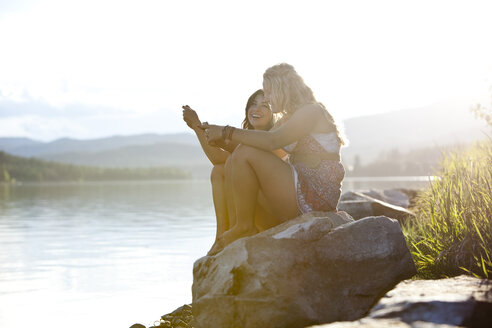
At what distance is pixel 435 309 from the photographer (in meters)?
2.93

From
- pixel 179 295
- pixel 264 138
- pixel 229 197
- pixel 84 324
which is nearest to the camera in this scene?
pixel 264 138

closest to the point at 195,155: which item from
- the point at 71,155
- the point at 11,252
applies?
the point at 71,155

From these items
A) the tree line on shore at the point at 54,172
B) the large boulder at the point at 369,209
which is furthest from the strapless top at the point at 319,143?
the tree line on shore at the point at 54,172

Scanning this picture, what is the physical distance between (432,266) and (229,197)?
5.30ft

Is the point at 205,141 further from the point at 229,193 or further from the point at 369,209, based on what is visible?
the point at 369,209

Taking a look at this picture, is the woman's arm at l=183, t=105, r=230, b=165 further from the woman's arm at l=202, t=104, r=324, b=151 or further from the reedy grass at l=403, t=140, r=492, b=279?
the reedy grass at l=403, t=140, r=492, b=279

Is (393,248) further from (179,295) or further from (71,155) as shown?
(71,155)

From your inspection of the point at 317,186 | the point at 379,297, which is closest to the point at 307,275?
the point at 379,297

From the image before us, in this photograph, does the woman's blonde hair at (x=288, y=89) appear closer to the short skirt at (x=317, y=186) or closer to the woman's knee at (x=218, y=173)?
the short skirt at (x=317, y=186)

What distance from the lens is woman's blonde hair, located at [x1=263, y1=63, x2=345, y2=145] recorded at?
4188mm

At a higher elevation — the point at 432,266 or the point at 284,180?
the point at 284,180

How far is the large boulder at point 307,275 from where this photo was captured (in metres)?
3.48

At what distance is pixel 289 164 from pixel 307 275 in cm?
96

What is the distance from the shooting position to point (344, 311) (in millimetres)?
3502
